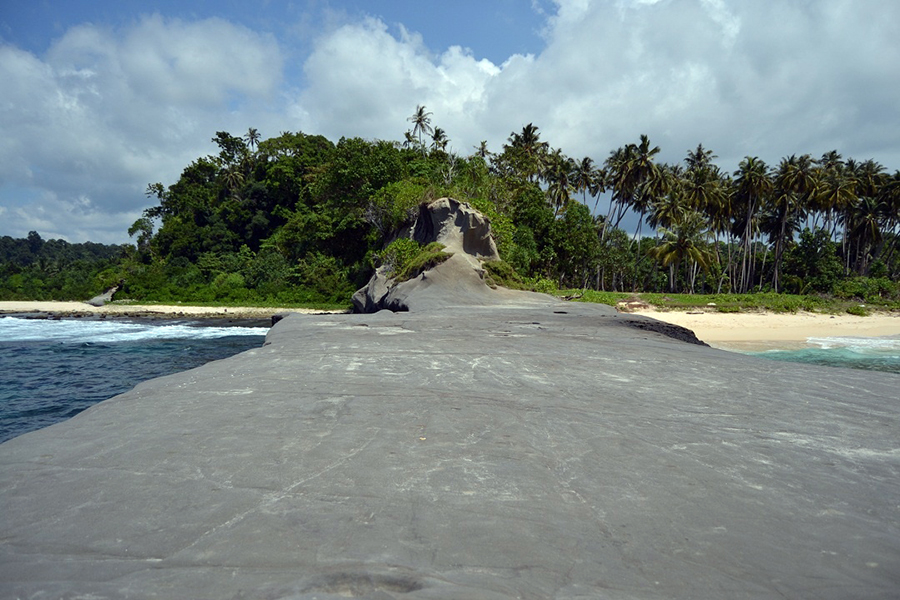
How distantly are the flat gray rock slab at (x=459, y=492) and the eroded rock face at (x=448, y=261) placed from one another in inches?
463

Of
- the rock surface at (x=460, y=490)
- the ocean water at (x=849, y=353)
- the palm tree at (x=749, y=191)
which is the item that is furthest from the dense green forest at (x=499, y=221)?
the rock surface at (x=460, y=490)

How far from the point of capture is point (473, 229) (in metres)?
22.0

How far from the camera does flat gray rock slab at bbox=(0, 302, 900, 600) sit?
2256mm

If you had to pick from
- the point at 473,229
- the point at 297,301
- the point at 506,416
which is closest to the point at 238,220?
the point at 297,301

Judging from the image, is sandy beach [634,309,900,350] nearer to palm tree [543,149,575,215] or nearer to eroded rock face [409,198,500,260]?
eroded rock face [409,198,500,260]

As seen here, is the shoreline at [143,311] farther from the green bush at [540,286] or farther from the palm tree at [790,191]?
the palm tree at [790,191]

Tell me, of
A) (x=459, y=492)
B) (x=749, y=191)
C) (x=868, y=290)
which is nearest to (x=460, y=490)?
(x=459, y=492)

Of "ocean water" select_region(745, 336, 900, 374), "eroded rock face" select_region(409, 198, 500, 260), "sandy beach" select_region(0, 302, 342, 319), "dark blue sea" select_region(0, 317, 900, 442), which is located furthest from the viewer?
"sandy beach" select_region(0, 302, 342, 319)

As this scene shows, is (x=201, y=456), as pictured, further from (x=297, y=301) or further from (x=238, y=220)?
(x=238, y=220)

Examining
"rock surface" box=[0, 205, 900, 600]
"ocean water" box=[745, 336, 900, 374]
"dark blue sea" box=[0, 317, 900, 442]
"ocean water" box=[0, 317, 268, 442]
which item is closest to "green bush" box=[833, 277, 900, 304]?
"ocean water" box=[745, 336, 900, 374]

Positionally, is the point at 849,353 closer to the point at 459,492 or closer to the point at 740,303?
the point at 740,303

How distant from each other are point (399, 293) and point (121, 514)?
16.6 m

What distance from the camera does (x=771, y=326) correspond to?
2405cm

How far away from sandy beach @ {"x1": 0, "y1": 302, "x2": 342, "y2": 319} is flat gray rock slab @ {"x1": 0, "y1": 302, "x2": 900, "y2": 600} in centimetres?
2969
